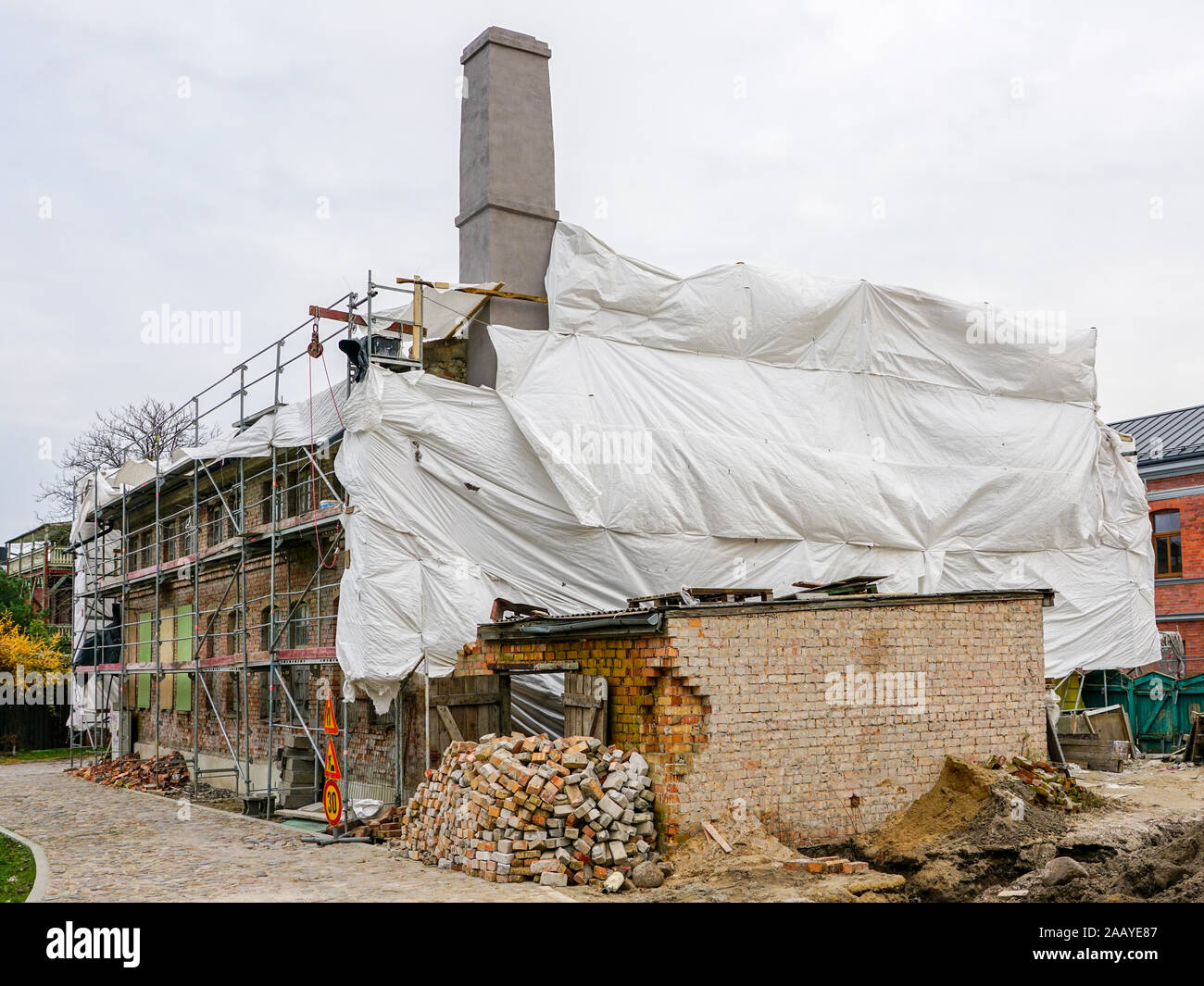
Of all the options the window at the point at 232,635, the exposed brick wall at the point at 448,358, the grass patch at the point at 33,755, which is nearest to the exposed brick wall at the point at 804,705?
the exposed brick wall at the point at 448,358

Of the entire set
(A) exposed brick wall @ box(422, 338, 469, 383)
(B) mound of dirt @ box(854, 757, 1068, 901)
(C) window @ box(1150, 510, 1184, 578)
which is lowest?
(B) mound of dirt @ box(854, 757, 1068, 901)

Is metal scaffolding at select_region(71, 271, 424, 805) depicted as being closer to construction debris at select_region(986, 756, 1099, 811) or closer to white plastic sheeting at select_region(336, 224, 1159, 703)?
white plastic sheeting at select_region(336, 224, 1159, 703)

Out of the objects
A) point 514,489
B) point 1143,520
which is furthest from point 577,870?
point 1143,520

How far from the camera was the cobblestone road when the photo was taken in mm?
10516

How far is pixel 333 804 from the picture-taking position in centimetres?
1352

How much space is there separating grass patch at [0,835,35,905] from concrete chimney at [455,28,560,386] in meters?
8.43

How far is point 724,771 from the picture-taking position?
38.1 ft

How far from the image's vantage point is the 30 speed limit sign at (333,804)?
44.1 ft

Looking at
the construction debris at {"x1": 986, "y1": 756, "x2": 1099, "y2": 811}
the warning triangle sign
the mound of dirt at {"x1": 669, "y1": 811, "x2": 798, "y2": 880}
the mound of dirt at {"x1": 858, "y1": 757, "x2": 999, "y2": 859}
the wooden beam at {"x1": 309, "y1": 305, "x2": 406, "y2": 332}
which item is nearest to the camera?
the mound of dirt at {"x1": 669, "y1": 811, "x2": 798, "y2": 880}

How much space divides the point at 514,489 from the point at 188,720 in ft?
40.2

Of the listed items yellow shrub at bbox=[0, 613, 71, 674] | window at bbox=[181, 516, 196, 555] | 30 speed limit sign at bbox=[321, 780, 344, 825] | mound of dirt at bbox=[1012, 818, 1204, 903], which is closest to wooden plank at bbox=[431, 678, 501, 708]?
30 speed limit sign at bbox=[321, 780, 344, 825]

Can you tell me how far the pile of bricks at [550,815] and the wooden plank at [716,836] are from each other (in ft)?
1.72

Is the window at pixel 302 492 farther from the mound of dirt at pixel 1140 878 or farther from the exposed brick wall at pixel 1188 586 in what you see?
the exposed brick wall at pixel 1188 586
